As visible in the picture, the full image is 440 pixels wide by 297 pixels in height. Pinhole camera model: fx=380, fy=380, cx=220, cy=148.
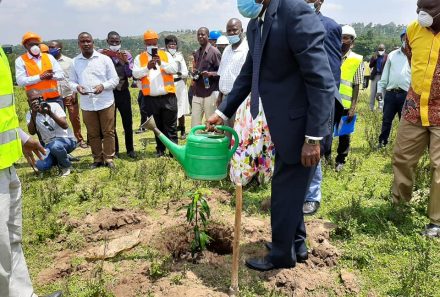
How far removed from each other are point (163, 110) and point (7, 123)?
13.2 feet

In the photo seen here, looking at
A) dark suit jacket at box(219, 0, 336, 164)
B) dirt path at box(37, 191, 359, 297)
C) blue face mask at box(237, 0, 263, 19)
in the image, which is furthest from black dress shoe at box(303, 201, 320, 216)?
blue face mask at box(237, 0, 263, 19)

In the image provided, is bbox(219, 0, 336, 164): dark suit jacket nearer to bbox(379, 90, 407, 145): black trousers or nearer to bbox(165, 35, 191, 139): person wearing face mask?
bbox(379, 90, 407, 145): black trousers

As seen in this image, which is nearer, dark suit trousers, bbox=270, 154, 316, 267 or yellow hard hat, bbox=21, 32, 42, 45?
dark suit trousers, bbox=270, 154, 316, 267

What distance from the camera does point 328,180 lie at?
4855 millimetres

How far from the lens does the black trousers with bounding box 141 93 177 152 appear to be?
6.07 meters

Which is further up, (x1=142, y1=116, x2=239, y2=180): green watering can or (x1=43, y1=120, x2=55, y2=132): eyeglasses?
(x1=142, y1=116, x2=239, y2=180): green watering can

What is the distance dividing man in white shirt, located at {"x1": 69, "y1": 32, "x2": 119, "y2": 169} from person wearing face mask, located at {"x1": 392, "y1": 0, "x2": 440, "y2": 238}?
3.97 m

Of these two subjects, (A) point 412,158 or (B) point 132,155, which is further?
(B) point 132,155

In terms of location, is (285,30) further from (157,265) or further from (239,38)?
(239,38)

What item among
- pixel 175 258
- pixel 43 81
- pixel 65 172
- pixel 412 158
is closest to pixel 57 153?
pixel 65 172

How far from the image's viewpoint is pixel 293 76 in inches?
95.4

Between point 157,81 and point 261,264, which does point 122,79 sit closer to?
point 157,81

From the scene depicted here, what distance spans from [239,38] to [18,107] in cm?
900

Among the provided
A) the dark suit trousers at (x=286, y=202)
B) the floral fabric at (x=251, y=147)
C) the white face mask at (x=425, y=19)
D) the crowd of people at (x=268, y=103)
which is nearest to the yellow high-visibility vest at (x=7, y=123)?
the crowd of people at (x=268, y=103)
